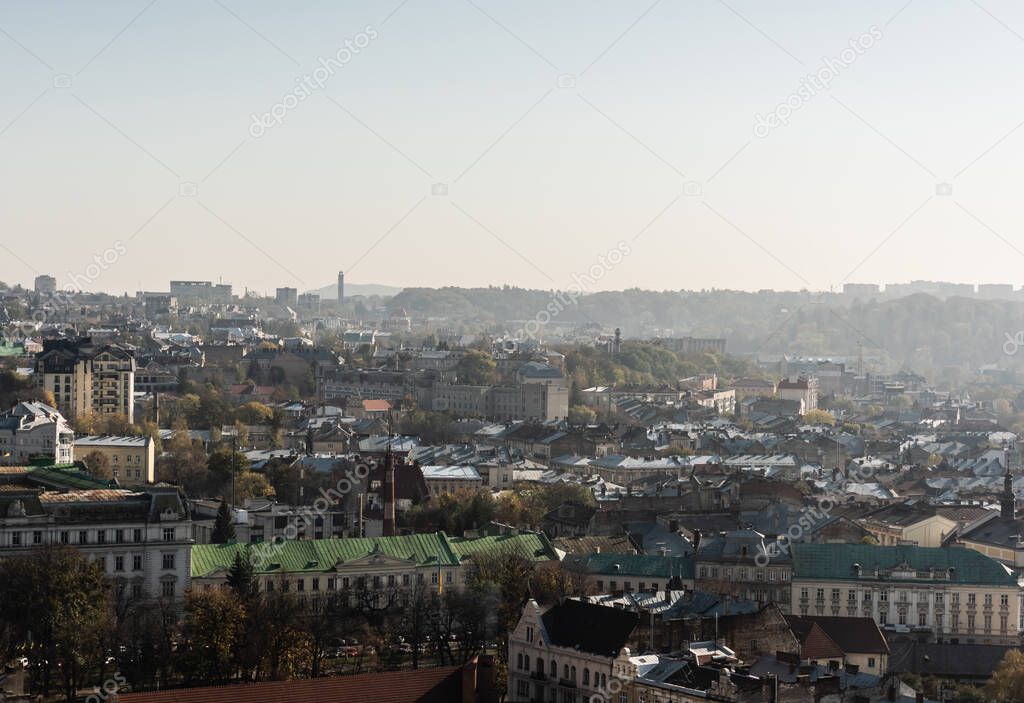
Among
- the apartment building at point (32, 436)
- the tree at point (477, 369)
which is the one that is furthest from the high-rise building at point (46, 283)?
the apartment building at point (32, 436)

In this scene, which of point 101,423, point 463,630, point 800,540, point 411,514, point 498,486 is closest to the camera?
point 463,630

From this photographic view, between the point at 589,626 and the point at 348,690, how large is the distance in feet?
14.3

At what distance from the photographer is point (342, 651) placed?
34844 mm

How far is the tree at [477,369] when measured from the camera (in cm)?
10344

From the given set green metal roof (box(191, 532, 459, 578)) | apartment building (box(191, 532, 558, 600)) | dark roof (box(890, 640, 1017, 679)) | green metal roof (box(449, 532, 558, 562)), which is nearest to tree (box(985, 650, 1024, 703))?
dark roof (box(890, 640, 1017, 679))

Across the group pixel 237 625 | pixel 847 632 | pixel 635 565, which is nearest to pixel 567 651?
pixel 237 625

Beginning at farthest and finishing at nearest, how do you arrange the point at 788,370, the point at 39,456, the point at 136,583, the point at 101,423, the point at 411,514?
the point at 788,370 < the point at 101,423 < the point at 39,456 < the point at 411,514 < the point at 136,583

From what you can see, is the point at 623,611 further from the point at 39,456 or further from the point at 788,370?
the point at 788,370

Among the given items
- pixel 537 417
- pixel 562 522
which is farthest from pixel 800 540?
pixel 537 417

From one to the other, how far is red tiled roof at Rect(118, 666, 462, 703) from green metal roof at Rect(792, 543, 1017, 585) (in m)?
13.4

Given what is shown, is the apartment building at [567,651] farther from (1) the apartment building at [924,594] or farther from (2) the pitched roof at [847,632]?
(1) the apartment building at [924,594]

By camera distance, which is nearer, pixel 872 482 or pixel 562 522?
pixel 562 522

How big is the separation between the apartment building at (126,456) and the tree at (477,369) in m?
44.3

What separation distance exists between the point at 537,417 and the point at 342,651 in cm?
5842
